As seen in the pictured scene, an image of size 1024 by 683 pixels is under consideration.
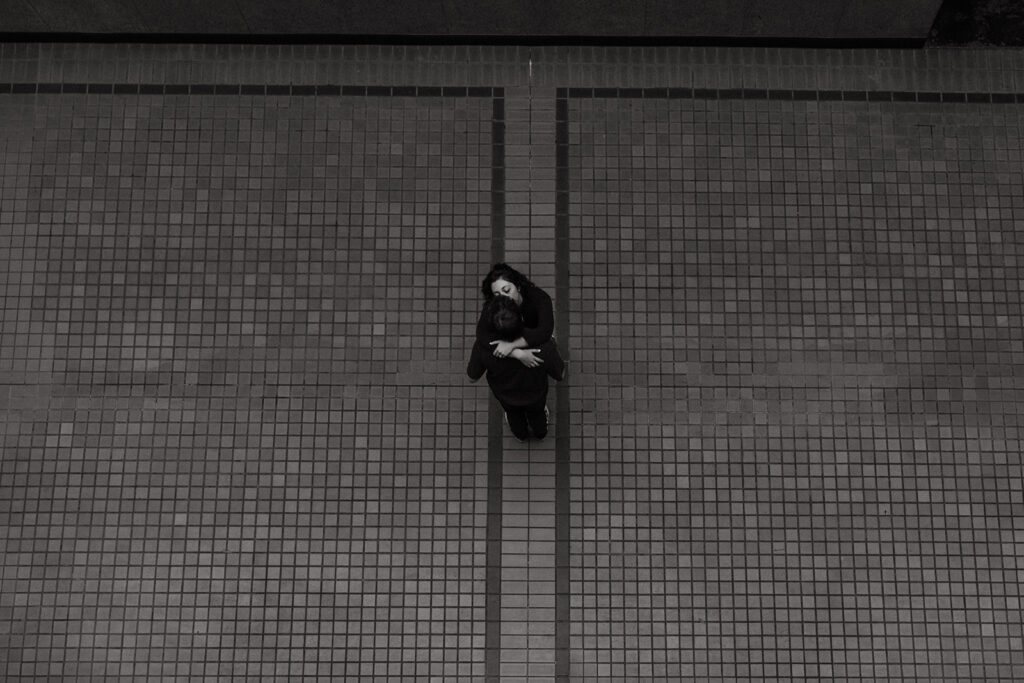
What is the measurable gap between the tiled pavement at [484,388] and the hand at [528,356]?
0.86 metres

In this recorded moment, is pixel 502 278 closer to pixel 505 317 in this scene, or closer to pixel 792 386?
pixel 505 317

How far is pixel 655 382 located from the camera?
178 inches

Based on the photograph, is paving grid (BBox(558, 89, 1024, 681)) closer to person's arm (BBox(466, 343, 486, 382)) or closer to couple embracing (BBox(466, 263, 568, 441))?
couple embracing (BBox(466, 263, 568, 441))

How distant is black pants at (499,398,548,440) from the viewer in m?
4.04

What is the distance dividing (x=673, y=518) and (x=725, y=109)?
2.19m

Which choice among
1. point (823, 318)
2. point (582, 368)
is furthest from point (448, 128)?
point (823, 318)

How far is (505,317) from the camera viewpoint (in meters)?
3.52

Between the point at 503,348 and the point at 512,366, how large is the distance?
134mm

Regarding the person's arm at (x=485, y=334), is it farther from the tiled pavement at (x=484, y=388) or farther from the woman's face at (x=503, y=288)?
the tiled pavement at (x=484, y=388)

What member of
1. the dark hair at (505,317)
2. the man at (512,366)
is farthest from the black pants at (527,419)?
the dark hair at (505,317)

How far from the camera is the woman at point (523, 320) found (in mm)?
3660

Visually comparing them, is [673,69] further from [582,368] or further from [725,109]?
[582,368]

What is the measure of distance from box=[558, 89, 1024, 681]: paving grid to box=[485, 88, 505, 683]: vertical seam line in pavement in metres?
0.35

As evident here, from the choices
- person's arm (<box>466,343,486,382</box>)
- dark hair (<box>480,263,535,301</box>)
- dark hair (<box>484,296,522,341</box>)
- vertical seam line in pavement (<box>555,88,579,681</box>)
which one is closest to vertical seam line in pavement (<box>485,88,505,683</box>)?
vertical seam line in pavement (<box>555,88,579,681</box>)
